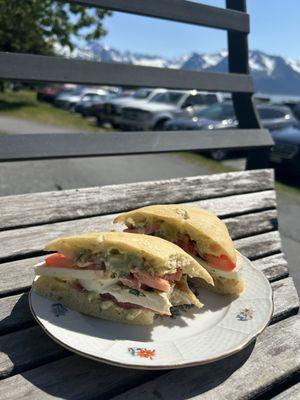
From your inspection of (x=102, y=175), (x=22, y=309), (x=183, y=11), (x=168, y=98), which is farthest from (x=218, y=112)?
(x=22, y=309)

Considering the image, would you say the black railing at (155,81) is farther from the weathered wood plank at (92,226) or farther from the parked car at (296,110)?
the parked car at (296,110)

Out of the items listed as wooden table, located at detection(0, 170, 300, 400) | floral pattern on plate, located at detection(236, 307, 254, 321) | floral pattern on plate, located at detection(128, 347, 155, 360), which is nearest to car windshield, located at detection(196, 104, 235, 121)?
wooden table, located at detection(0, 170, 300, 400)

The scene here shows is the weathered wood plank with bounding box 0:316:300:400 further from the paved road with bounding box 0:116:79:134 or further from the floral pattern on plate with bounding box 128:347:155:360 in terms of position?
the paved road with bounding box 0:116:79:134

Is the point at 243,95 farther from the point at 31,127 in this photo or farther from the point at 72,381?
the point at 31,127

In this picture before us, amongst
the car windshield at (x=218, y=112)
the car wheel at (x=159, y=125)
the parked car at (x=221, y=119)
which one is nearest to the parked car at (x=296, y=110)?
the parked car at (x=221, y=119)

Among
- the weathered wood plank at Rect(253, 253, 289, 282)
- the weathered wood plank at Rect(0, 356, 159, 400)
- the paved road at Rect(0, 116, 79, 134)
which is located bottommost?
the paved road at Rect(0, 116, 79, 134)

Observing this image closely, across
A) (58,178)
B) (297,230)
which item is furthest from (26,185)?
(297,230)

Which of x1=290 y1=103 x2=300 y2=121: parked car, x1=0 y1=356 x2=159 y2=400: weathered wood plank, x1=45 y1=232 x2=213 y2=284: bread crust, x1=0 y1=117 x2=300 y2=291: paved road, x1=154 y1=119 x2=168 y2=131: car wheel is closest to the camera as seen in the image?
x1=0 y1=356 x2=159 y2=400: weathered wood plank
